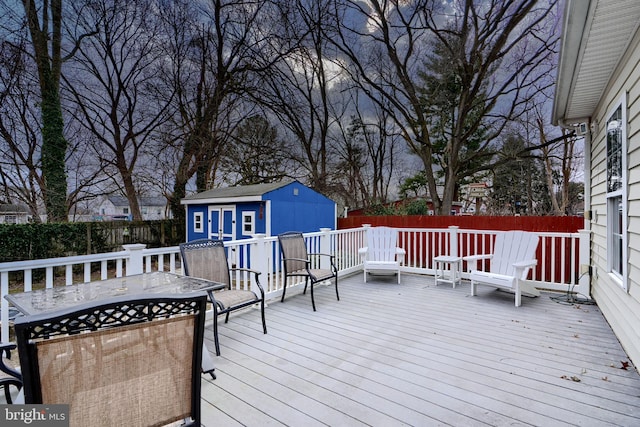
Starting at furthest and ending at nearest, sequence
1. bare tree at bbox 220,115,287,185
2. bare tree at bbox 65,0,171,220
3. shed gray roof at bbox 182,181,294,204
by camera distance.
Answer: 1. bare tree at bbox 220,115,287,185
2. bare tree at bbox 65,0,171,220
3. shed gray roof at bbox 182,181,294,204

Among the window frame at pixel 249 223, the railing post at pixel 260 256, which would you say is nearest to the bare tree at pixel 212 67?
Answer: the window frame at pixel 249 223

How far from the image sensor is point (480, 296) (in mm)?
4773

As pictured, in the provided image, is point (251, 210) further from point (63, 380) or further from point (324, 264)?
point (63, 380)

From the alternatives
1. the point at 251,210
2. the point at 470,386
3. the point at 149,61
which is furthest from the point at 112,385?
the point at 149,61

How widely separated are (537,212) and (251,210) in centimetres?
1386

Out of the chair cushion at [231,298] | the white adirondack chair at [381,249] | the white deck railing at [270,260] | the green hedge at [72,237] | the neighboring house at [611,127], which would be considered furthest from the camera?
the green hedge at [72,237]

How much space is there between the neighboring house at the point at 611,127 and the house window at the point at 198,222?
10301mm

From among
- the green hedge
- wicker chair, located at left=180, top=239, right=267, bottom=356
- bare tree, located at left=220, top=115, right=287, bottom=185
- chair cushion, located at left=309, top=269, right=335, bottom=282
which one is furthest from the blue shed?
wicker chair, located at left=180, top=239, right=267, bottom=356

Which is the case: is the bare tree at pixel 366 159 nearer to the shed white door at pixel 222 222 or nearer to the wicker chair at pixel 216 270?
the shed white door at pixel 222 222

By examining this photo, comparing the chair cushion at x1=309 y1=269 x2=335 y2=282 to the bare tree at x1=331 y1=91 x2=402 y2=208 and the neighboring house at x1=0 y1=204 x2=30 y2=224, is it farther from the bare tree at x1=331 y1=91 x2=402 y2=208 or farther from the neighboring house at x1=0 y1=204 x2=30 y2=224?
the bare tree at x1=331 y1=91 x2=402 y2=208

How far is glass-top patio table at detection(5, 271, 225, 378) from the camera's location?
184 centimetres

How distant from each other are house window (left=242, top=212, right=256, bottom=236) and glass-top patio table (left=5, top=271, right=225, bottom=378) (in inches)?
267

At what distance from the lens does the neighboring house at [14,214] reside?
29.3 feet

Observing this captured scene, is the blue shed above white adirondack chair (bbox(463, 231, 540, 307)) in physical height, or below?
above
